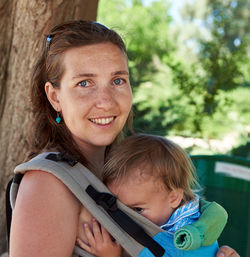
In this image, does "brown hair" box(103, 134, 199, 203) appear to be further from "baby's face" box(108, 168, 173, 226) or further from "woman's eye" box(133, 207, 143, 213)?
"woman's eye" box(133, 207, 143, 213)

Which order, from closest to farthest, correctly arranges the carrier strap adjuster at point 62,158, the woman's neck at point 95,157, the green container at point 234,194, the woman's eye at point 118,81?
the carrier strap adjuster at point 62,158, the woman's eye at point 118,81, the woman's neck at point 95,157, the green container at point 234,194

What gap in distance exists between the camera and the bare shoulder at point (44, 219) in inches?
61.6

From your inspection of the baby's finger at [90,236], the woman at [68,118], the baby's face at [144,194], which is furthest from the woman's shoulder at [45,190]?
the baby's face at [144,194]

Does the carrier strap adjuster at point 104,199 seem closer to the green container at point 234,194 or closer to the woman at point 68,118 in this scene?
the woman at point 68,118

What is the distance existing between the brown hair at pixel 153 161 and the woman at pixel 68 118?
16 cm

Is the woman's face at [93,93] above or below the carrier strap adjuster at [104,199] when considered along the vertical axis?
above

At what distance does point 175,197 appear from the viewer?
1844 mm

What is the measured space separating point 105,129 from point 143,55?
444 inches

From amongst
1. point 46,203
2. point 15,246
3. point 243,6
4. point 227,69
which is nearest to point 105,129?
point 46,203

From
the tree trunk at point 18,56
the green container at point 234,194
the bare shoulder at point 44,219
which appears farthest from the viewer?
the green container at point 234,194

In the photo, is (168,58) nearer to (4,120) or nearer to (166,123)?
(166,123)

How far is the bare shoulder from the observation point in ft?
5.14

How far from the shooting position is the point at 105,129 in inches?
76.7

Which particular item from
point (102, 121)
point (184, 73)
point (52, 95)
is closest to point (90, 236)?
point (102, 121)
